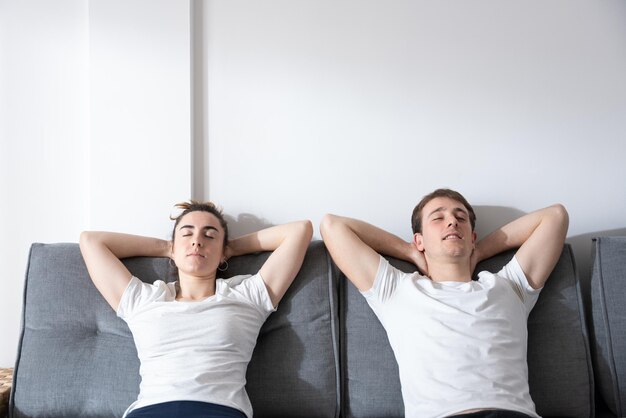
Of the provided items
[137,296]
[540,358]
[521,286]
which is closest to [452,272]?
[521,286]

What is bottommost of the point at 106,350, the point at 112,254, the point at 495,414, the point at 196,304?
the point at 495,414

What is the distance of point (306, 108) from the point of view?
2.15m

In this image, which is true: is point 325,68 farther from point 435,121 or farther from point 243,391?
point 243,391

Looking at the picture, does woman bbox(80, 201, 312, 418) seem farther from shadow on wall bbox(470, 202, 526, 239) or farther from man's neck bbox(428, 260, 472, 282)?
shadow on wall bbox(470, 202, 526, 239)

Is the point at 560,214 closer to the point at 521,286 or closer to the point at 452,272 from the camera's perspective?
the point at 521,286

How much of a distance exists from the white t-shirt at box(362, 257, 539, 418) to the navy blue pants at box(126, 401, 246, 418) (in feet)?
1.84

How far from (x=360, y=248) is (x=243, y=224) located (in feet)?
1.86

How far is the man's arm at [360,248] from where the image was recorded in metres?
1.79

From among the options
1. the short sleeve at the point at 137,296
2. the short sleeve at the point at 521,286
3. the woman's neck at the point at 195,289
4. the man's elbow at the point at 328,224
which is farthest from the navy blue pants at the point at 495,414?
the short sleeve at the point at 137,296

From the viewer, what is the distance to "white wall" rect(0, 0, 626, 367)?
215cm

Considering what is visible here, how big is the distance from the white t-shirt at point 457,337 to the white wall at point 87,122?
97cm

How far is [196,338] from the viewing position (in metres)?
1.67

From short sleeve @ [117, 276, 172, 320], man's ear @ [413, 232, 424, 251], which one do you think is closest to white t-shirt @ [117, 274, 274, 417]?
short sleeve @ [117, 276, 172, 320]

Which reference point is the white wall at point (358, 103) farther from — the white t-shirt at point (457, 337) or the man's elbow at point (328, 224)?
the white t-shirt at point (457, 337)
